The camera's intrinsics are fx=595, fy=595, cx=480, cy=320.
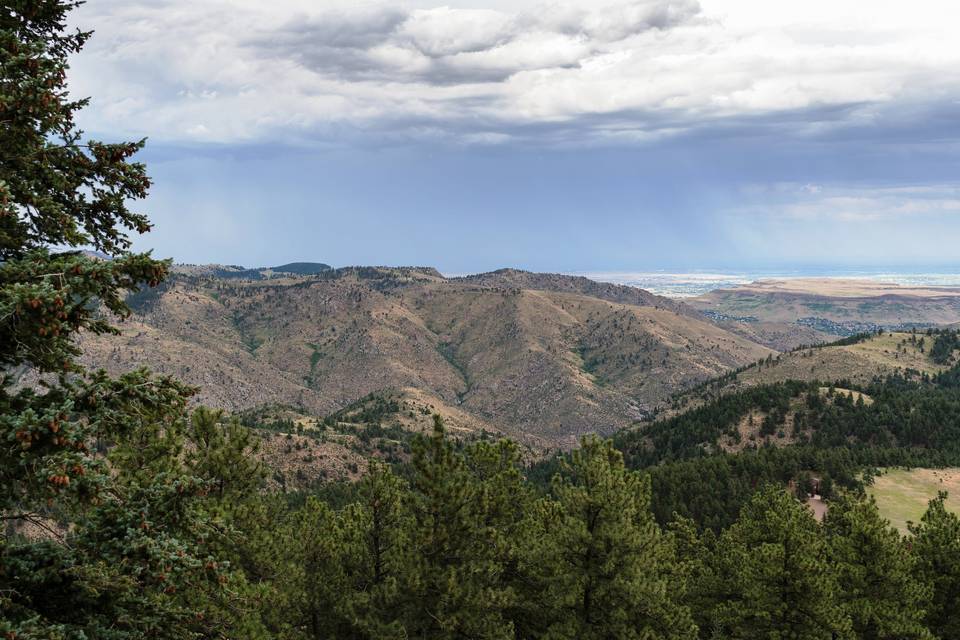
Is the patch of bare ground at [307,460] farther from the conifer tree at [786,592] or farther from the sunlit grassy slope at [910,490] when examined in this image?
the conifer tree at [786,592]

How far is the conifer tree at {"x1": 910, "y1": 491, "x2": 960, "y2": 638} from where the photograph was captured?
32406mm

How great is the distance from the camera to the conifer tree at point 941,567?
32.4m

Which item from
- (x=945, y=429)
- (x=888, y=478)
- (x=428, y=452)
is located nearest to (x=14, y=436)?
(x=428, y=452)

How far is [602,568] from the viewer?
2336 centimetres

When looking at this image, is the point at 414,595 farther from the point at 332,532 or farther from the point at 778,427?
the point at 778,427

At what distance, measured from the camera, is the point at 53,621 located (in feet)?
33.8

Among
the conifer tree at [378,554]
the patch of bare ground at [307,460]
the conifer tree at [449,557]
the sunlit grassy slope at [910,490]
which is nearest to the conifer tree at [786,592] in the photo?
the conifer tree at [449,557]

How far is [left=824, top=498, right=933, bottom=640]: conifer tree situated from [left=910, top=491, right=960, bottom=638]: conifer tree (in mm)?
899

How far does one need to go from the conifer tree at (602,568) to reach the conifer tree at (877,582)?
12096 mm

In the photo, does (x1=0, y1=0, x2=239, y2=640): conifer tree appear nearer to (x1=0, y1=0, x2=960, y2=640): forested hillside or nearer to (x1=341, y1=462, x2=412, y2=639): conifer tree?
(x1=0, y1=0, x2=960, y2=640): forested hillside

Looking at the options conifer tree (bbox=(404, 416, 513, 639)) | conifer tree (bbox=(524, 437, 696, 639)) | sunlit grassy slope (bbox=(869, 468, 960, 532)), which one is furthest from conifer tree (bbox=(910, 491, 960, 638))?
sunlit grassy slope (bbox=(869, 468, 960, 532))

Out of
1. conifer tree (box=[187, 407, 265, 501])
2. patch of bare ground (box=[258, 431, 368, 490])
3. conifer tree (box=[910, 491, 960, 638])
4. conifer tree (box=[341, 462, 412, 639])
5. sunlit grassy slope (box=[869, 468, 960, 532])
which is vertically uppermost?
conifer tree (box=[187, 407, 265, 501])

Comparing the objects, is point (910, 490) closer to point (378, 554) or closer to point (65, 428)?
point (378, 554)

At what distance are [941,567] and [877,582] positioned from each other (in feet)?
17.9
